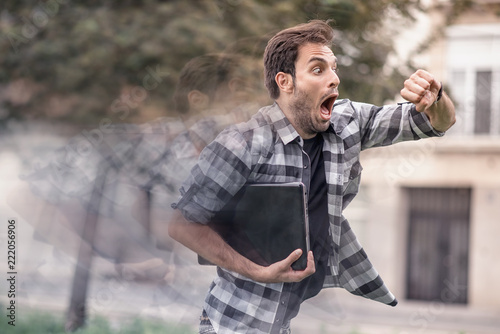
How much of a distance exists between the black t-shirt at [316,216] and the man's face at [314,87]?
0.24 feet

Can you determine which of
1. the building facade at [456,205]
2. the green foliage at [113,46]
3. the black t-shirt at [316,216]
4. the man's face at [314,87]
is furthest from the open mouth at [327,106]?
the building facade at [456,205]

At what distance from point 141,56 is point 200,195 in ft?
12.9

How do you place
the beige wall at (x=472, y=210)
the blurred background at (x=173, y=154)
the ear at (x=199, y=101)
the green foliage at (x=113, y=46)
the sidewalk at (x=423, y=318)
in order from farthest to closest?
the beige wall at (x=472, y=210), the sidewalk at (x=423, y=318), the green foliage at (x=113, y=46), the ear at (x=199, y=101), the blurred background at (x=173, y=154)

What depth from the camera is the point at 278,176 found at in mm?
1690

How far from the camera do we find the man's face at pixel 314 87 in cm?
166

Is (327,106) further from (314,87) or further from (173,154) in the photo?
(173,154)

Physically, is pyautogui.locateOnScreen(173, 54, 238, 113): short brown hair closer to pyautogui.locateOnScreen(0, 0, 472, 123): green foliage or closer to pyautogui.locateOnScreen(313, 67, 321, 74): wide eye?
pyautogui.locateOnScreen(0, 0, 472, 123): green foliage

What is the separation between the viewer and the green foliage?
14.5 feet

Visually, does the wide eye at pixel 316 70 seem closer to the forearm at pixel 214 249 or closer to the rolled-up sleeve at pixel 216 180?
the rolled-up sleeve at pixel 216 180

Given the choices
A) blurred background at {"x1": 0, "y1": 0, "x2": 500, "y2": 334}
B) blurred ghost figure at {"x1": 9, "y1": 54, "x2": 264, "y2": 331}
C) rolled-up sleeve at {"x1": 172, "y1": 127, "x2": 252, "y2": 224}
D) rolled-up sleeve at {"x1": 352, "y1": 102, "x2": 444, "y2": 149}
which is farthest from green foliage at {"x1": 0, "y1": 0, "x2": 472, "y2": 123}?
rolled-up sleeve at {"x1": 172, "y1": 127, "x2": 252, "y2": 224}

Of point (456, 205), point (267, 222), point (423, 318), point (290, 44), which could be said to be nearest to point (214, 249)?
point (267, 222)

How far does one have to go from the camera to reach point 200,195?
1658mm

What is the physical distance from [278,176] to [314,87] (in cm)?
21

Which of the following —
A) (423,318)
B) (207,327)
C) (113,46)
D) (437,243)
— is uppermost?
(207,327)
